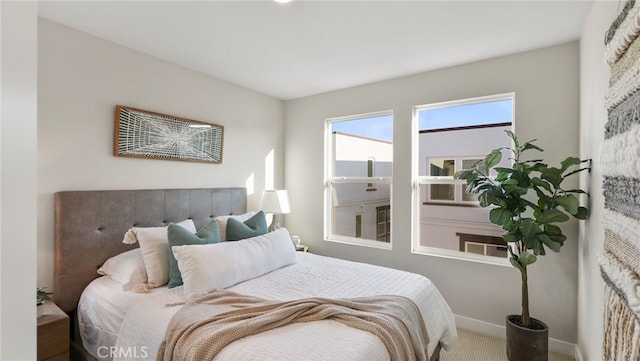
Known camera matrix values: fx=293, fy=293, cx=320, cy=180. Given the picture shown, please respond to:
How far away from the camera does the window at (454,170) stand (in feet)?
9.27

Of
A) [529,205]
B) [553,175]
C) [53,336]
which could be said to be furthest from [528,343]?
[53,336]

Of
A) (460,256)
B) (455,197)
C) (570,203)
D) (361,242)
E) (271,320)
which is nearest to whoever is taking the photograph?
(271,320)

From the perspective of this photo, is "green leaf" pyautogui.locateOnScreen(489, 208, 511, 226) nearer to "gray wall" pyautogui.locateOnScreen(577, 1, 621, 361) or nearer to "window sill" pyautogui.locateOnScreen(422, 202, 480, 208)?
"gray wall" pyautogui.locateOnScreen(577, 1, 621, 361)

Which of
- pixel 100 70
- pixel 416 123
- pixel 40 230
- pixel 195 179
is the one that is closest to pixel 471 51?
pixel 416 123

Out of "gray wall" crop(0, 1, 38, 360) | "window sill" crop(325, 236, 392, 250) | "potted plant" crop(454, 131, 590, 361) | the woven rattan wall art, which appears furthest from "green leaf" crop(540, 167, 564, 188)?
"gray wall" crop(0, 1, 38, 360)

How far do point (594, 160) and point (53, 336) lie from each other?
342 cm

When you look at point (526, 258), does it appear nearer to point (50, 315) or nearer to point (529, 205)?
point (529, 205)

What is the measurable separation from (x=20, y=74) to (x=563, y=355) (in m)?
3.57

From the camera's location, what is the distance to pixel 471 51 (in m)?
2.56

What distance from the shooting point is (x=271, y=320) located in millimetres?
1510

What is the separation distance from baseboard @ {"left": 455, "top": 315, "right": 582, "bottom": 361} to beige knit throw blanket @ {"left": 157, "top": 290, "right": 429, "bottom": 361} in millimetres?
1343

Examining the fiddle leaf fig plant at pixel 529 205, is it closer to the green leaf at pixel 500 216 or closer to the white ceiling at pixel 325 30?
the green leaf at pixel 500 216

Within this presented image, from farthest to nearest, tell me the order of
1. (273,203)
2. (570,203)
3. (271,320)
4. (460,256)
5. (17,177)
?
(273,203)
(460,256)
(570,203)
(271,320)
(17,177)

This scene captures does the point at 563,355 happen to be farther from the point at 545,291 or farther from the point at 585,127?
Result: the point at 585,127
